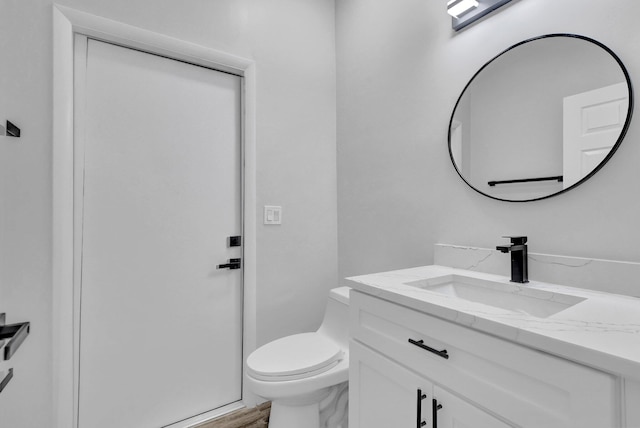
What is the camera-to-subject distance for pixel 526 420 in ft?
2.10

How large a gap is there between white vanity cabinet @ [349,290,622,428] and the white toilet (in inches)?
9.5

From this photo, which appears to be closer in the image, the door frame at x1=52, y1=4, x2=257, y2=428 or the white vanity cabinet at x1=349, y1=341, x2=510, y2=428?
the white vanity cabinet at x1=349, y1=341, x2=510, y2=428

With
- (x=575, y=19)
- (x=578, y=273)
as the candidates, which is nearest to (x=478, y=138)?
(x=575, y=19)

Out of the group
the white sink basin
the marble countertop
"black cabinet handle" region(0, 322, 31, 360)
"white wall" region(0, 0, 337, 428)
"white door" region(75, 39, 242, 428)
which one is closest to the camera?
the marble countertop

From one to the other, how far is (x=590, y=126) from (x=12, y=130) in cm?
204

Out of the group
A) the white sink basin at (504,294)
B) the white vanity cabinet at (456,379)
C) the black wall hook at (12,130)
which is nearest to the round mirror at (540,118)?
the white sink basin at (504,294)

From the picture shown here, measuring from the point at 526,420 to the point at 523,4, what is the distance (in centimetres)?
137

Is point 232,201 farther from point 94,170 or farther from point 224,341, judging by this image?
point 224,341

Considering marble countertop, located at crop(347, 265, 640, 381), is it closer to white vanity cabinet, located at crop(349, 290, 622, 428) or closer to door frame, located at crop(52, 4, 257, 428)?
white vanity cabinet, located at crop(349, 290, 622, 428)

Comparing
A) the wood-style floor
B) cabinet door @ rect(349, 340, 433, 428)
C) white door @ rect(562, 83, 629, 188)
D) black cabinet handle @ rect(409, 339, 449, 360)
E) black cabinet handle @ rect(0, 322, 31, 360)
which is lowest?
the wood-style floor

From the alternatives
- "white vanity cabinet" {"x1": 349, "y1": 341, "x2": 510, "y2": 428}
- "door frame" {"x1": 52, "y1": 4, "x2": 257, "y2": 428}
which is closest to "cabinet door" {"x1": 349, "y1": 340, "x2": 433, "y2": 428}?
"white vanity cabinet" {"x1": 349, "y1": 341, "x2": 510, "y2": 428}

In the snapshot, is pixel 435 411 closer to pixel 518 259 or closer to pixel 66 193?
pixel 518 259

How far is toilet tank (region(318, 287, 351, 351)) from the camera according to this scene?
1560 millimetres

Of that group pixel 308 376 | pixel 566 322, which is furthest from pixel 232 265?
pixel 566 322
